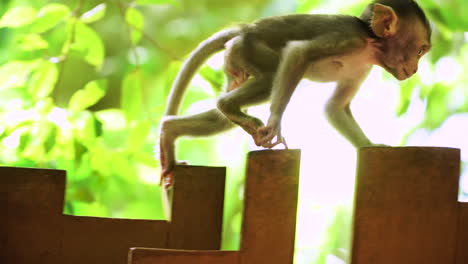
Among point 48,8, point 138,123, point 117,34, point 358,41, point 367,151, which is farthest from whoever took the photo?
point 117,34

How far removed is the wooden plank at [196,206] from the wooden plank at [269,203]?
0.25 meters

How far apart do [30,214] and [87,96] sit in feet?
5.37

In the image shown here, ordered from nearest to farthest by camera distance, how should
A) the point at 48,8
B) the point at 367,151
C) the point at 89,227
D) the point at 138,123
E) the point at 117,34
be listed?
the point at 367,151 < the point at 89,227 < the point at 48,8 < the point at 138,123 < the point at 117,34

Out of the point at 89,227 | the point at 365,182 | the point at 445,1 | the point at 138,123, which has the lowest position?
the point at 89,227

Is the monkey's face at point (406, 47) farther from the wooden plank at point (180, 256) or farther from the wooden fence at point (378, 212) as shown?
the wooden plank at point (180, 256)

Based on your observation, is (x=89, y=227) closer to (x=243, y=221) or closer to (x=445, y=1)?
(x=243, y=221)

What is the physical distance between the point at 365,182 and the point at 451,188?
0.49ft

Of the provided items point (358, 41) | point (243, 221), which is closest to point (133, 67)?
point (358, 41)

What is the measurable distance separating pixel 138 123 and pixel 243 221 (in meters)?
1.89

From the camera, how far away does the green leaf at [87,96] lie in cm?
261

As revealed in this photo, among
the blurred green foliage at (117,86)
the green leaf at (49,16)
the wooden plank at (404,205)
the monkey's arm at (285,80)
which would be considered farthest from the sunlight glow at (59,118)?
the wooden plank at (404,205)

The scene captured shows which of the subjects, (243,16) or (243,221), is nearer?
(243,221)

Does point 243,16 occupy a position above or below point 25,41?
above

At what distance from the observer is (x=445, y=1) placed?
2.60m
